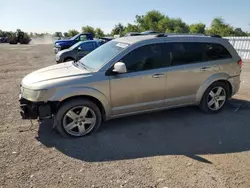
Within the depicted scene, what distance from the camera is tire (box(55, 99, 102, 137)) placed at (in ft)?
11.7

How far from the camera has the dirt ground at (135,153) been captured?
2.67 metres

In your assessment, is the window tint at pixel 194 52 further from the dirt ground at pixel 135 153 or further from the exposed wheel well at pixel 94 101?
the exposed wheel well at pixel 94 101

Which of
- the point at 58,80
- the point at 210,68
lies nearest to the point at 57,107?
the point at 58,80

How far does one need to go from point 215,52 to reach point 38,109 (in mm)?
3869

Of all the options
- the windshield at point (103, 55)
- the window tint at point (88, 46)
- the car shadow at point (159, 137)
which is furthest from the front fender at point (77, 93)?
the window tint at point (88, 46)

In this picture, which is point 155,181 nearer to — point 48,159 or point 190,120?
point 48,159

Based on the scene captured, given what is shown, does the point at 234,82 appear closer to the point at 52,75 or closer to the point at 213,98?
the point at 213,98

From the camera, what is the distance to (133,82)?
12.6 ft

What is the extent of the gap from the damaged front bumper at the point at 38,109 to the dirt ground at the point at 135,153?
1.49ft

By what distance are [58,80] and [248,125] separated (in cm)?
386

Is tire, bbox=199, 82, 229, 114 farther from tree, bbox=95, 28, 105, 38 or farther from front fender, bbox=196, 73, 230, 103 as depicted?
tree, bbox=95, 28, 105, 38

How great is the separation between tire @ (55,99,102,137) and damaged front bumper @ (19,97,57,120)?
5.3 inches

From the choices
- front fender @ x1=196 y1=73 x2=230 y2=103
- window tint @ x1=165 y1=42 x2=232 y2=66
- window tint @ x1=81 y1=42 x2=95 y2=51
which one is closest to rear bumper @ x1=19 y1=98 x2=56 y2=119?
window tint @ x1=165 y1=42 x2=232 y2=66

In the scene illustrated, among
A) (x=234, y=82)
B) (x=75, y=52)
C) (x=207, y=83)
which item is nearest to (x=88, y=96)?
(x=207, y=83)
